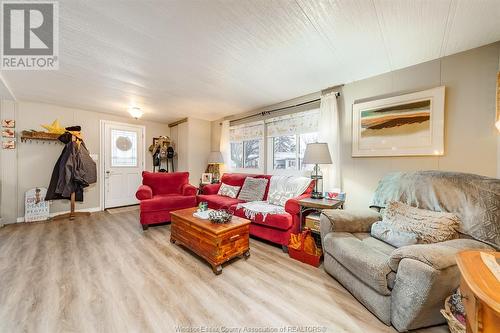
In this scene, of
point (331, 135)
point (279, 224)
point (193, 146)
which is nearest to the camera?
point (279, 224)

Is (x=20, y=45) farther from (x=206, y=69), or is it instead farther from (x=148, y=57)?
(x=206, y=69)

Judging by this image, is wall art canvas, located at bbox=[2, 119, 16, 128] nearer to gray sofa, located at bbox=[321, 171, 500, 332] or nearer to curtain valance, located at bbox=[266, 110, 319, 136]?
curtain valance, located at bbox=[266, 110, 319, 136]

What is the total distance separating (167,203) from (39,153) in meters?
2.82

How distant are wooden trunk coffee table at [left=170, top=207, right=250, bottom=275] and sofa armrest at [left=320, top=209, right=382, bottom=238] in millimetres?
866

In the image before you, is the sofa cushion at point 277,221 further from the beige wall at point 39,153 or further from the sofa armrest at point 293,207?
the beige wall at point 39,153

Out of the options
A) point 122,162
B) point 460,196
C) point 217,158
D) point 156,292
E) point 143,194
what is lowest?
point 156,292

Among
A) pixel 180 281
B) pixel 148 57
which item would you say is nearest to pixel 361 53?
pixel 148 57

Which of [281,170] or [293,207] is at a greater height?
[281,170]

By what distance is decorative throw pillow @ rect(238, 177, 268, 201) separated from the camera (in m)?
3.29

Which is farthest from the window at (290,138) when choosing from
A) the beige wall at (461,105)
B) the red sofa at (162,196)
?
the red sofa at (162,196)

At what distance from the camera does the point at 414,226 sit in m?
1.58

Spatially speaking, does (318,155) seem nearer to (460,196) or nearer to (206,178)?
(460,196)

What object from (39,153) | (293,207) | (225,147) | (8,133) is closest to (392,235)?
(293,207)

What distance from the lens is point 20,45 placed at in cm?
189
